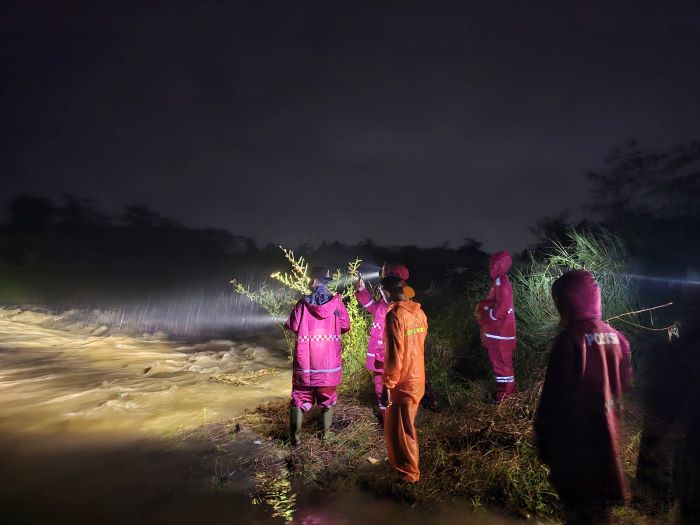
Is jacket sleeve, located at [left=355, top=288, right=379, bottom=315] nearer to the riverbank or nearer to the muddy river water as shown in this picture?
the riverbank

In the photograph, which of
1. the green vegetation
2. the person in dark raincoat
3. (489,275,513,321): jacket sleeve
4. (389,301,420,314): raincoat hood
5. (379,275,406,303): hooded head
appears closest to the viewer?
the person in dark raincoat

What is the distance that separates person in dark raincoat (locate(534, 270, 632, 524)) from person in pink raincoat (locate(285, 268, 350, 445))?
114 inches

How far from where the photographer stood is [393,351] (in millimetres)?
4215

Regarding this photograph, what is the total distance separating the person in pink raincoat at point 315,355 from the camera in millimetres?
5145

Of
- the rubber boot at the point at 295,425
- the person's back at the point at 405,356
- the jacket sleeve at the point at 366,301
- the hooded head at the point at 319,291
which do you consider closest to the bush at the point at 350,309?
the jacket sleeve at the point at 366,301

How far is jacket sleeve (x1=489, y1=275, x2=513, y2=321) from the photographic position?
5949mm

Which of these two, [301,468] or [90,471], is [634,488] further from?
[90,471]

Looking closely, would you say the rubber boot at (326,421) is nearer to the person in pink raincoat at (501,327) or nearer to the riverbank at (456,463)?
the riverbank at (456,463)

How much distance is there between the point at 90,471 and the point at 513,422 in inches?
177

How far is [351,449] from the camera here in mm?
4996

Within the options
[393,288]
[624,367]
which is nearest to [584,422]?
[624,367]

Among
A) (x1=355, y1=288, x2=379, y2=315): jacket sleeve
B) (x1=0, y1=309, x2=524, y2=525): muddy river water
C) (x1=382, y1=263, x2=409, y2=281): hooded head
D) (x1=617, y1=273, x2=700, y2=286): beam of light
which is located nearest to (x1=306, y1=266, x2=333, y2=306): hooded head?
(x1=382, y1=263, x2=409, y2=281): hooded head

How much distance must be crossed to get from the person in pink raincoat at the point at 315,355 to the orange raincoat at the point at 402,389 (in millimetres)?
1087

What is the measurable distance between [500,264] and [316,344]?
9.29ft
